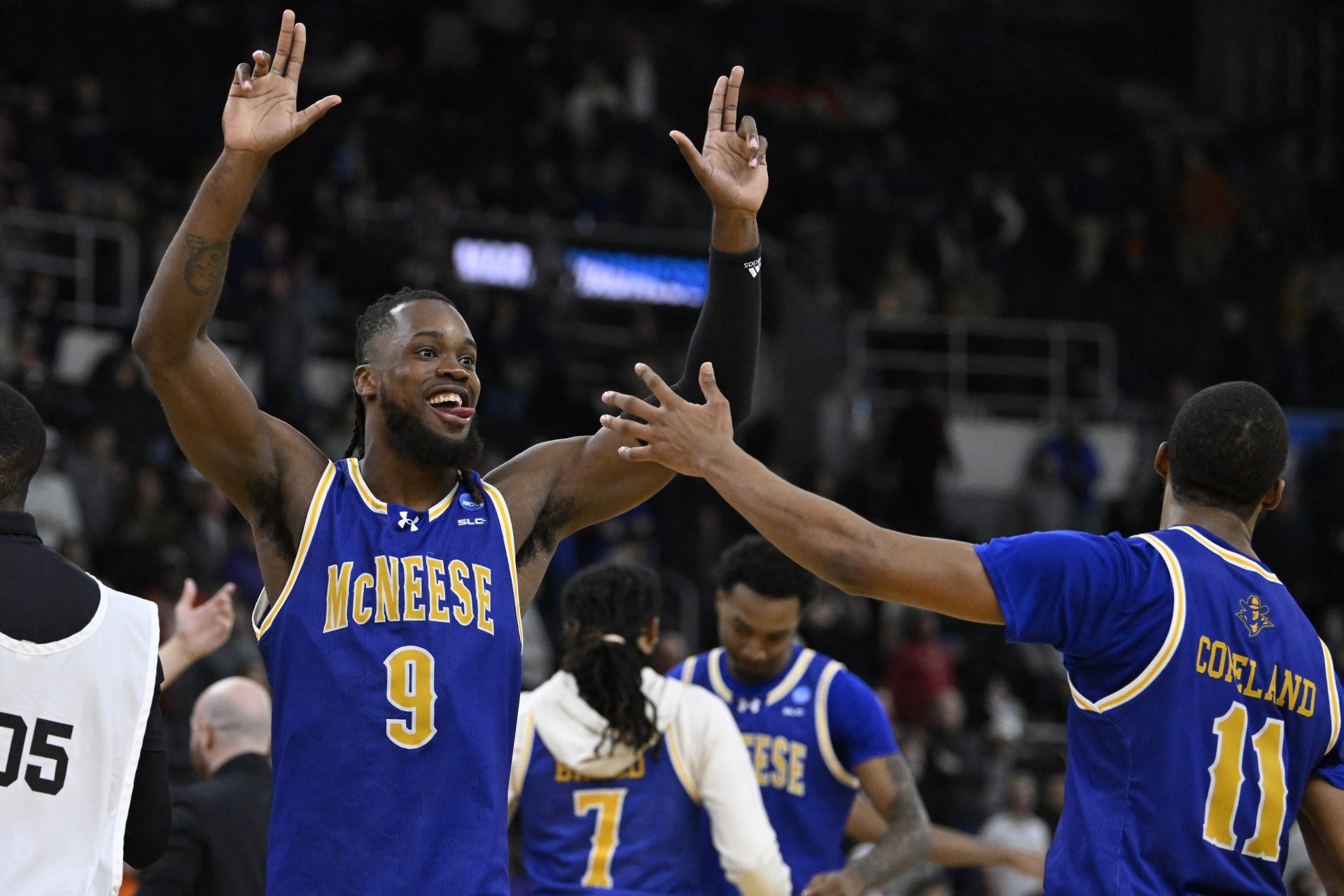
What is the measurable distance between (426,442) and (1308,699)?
7.90 feet

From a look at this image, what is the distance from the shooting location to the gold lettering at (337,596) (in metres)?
4.55

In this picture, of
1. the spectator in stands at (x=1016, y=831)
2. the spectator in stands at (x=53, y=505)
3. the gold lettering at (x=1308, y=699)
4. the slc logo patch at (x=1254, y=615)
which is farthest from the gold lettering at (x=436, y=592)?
the spectator in stands at (x=1016, y=831)

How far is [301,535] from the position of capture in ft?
15.4

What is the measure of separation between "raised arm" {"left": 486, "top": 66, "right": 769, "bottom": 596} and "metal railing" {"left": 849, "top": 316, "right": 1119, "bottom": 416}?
15022 millimetres

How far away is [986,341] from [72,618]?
57.8ft

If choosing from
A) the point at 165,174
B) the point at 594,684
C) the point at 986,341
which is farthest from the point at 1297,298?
the point at 594,684

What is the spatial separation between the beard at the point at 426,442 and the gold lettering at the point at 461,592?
326 mm

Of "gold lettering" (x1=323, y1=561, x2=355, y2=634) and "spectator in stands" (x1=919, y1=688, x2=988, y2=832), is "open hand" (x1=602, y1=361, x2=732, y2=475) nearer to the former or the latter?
"gold lettering" (x1=323, y1=561, x2=355, y2=634)

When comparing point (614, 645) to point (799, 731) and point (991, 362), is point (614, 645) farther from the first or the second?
point (991, 362)

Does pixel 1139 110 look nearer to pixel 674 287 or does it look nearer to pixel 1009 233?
pixel 1009 233

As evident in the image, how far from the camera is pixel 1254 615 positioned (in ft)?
14.4

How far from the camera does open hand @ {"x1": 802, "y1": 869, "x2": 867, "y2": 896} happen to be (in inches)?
260

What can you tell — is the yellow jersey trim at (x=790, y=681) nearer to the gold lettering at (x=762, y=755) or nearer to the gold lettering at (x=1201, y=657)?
the gold lettering at (x=762, y=755)


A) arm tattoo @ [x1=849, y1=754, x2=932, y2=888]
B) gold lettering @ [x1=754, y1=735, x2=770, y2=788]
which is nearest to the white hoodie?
arm tattoo @ [x1=849, y1=754, x2=932, y2=888]
